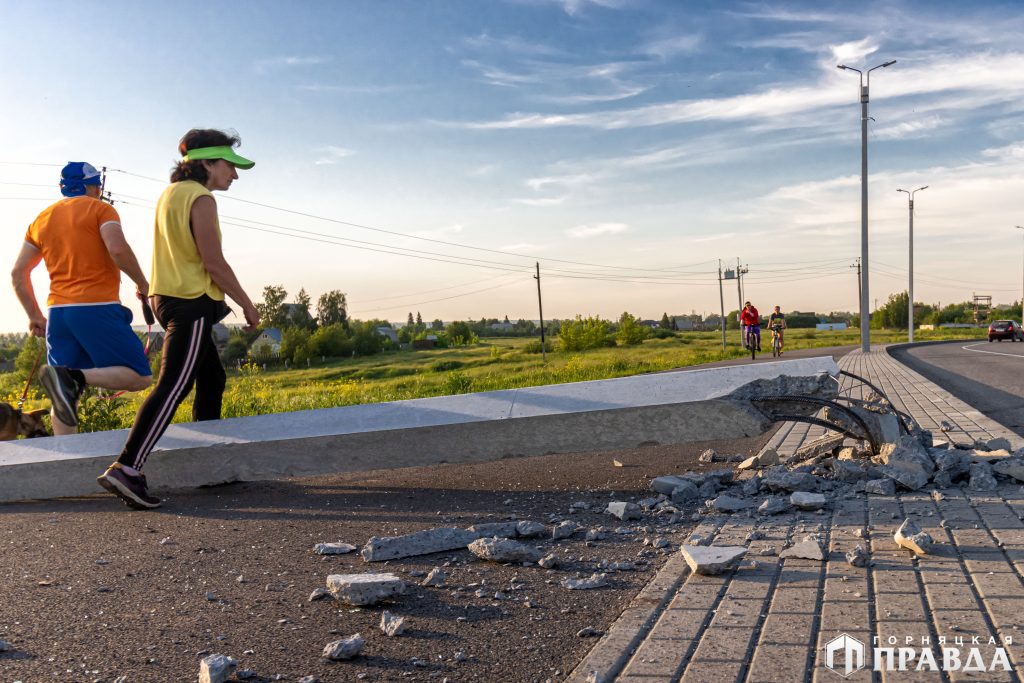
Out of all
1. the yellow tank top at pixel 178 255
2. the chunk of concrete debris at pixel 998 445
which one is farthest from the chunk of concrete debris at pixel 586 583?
the chunk of concrete debris at pixel 998 445

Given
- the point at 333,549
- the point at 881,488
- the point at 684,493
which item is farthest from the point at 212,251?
Answer: the point at 881,488

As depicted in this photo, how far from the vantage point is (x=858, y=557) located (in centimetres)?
322

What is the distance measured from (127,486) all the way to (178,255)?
4.76 feet

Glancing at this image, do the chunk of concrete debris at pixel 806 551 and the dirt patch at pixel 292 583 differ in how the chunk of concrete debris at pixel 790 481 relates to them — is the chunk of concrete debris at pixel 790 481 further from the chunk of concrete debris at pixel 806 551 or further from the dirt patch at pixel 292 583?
the chunk of concrete debris at pixel 806 551

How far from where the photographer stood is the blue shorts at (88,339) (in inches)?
222

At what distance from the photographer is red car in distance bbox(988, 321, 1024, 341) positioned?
153 feet

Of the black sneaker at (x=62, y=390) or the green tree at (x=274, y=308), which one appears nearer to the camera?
the black sneaker at (x=62, y=390)

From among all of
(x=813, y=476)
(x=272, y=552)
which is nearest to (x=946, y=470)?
(x=813, y=476)

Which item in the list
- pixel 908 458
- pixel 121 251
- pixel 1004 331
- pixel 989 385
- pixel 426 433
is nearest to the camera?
pixel 908 458

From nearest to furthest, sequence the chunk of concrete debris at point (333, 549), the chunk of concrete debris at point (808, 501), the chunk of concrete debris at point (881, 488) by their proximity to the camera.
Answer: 1. the chunk of concrete debris at point (333, 549)
2. the chunk of concrete debris at point (808, 501)
3. the chunk of concrete debris at point (881, 488)

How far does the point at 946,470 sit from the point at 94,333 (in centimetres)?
552

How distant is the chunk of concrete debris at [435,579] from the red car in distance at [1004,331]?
51235 millimetres

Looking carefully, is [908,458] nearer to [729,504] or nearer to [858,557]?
[729,504]

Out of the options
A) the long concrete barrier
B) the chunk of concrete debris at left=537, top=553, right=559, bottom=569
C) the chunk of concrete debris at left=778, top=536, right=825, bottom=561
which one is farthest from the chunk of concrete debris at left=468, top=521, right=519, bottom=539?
the chunk of concrete debris at left=778, top=536, right=825, bottom=561
